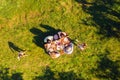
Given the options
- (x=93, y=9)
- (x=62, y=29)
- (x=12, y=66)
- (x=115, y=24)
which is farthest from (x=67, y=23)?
(x=12, y=66)

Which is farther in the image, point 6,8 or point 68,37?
point 6,8

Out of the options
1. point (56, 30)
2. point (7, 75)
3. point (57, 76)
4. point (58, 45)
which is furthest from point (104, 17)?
point (7, 75)

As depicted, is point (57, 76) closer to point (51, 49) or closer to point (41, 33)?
point (51, 49)

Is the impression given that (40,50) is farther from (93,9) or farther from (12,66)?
(93,9)

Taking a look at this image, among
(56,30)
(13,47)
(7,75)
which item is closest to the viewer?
(7,75)

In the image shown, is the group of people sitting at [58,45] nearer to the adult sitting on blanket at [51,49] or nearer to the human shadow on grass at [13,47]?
the adult sitting on blanket at [51,49]

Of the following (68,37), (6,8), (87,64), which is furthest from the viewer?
(6,8)

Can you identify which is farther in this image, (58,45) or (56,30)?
(56,30)
